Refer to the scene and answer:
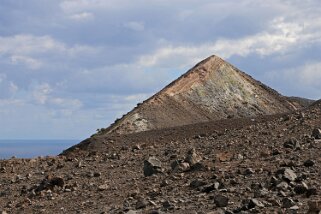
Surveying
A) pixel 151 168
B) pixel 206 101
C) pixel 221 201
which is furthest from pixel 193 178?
pixel 206 101

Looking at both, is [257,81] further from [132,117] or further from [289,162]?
[289,162]

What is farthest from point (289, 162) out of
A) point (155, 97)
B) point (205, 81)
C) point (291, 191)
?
point (205, 81)

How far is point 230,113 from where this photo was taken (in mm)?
35688

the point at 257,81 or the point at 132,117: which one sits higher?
the point at 257,81

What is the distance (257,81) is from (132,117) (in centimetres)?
1147

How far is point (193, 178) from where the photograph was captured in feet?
39.8

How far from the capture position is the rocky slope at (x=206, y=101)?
32438mm

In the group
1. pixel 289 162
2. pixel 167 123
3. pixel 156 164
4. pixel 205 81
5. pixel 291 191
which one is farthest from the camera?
pixel 205 81

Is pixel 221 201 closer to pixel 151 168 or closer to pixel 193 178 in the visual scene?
pixel 193 178

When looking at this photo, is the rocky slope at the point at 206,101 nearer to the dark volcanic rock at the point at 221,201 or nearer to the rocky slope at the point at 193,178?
the rocky slope at the point at 193,178

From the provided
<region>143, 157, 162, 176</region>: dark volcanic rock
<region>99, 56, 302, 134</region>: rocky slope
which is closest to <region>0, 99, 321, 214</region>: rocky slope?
<region>143, 157, 162, 176</region>: dark volcanic rock

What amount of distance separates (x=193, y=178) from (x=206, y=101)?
24323mm

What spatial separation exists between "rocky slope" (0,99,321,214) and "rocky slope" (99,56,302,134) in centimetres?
1292

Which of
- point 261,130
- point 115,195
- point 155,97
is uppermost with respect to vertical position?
point 155,97
